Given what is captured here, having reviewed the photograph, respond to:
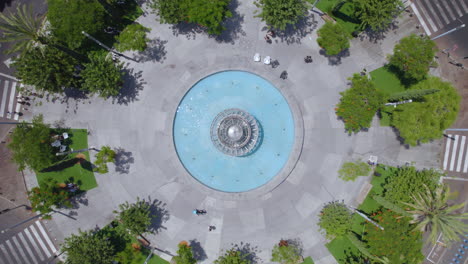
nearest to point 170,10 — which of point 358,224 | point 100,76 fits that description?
Result: point 100,76

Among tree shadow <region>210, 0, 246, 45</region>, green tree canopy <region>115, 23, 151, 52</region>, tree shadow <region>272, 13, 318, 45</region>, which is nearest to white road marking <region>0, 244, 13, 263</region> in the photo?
green tree canopy <region>115, 23, 151, 52</region>

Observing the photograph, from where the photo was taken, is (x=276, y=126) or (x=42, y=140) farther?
(x=276, y=126)

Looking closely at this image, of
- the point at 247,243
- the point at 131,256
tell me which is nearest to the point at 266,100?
the point at 247,243

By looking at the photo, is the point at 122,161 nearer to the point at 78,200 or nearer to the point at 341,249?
the point at 78,200

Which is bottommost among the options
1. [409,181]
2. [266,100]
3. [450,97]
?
[409,181]

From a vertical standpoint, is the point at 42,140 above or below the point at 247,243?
above

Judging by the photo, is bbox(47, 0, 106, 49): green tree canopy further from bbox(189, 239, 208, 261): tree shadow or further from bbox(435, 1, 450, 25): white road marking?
bbox(435, 1, 450, 25): white road marking

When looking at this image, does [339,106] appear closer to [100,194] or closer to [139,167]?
[139,167]

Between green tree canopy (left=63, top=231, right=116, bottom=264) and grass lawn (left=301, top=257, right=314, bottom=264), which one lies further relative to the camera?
grass lawn (left=301, top=257, right=314, bottom=264)
